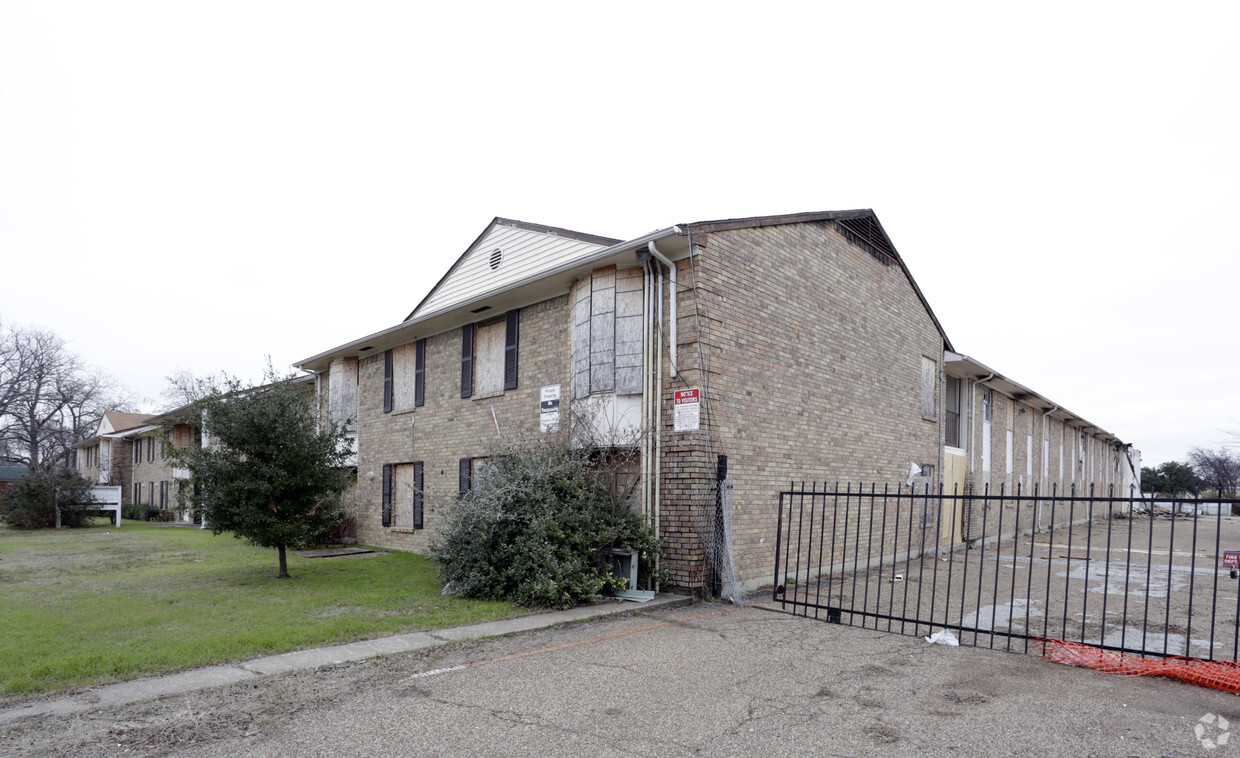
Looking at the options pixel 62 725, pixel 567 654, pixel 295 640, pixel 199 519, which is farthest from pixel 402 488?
pixel 62 725

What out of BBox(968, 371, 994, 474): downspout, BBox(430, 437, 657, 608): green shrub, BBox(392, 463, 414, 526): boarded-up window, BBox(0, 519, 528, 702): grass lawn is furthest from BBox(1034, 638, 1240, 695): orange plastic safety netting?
BBox(968, 371, 994, 474): downspout

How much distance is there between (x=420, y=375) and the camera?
15164mm

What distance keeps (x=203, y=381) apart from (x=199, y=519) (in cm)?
218

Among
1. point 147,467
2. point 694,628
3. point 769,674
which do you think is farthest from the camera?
point 147,467

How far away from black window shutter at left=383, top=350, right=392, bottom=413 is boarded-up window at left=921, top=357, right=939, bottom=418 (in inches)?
449

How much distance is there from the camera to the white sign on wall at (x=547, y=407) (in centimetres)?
1129

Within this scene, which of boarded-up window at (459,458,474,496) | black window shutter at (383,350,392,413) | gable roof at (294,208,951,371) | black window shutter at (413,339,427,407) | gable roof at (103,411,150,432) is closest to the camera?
gable roof at (294,208,951,371)

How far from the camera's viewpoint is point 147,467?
119ft

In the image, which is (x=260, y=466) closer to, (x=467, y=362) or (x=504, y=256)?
(x=467, y=362)

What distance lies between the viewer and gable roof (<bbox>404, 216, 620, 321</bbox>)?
1398cm

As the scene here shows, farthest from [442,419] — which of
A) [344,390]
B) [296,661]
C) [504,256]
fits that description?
[296,661]

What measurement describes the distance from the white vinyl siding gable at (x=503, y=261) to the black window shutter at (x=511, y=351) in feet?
2.96

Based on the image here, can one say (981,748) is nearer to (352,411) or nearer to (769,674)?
(769,674)

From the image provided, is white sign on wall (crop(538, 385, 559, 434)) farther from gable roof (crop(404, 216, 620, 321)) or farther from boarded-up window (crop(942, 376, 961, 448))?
boarded-up window (crop(942, 376, 961, 448))
